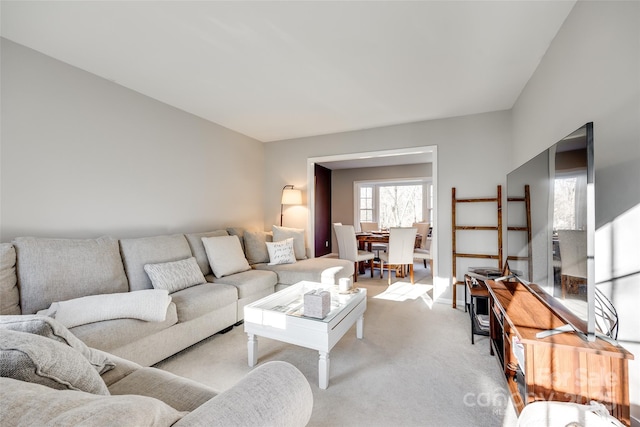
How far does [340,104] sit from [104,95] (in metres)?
2.39

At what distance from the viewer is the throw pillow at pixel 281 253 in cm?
368

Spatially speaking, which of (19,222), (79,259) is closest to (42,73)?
(19,222)

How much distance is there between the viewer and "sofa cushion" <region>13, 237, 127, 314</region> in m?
1.84

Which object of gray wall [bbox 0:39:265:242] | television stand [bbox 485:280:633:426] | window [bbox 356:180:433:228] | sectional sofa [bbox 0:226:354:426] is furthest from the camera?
window [bbox 356:180:433:228]

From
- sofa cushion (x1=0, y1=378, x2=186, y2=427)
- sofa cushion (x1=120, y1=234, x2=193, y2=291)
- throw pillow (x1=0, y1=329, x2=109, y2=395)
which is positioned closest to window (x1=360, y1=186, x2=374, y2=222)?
sofa cushion (x1=120, y1=234, x2=193, y2=291)

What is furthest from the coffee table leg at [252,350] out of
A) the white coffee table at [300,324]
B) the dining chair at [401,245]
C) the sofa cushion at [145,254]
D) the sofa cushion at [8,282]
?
the dining chair at [401,245]

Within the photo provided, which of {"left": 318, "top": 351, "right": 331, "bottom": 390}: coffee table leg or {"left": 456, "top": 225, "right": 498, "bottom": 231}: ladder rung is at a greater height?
{"left": 456, "top": 225, "right": 498, "bottom": 231}: ladder rung

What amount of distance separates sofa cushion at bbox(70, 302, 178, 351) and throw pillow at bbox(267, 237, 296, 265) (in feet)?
5.67

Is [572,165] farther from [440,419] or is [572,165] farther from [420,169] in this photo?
[420,169]

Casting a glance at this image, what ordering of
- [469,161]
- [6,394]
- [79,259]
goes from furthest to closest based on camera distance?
[469,161] → [79,259] → [6,394]

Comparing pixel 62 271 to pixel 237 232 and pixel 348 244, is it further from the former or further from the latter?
pixel 348 244

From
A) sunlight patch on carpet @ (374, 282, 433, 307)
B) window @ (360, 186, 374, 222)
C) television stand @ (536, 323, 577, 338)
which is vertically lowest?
sunlight patch on carpet @ (374, 282, 433, 307)

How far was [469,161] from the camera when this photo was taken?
3564mm

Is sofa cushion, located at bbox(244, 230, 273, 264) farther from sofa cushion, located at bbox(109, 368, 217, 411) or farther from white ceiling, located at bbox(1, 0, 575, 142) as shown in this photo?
sofa cushion, located at bbox(109, 368, 217, 411)
